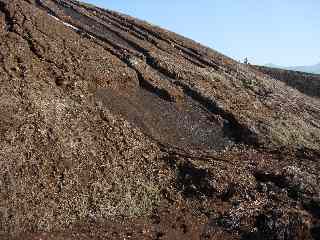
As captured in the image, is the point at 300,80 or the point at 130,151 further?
the point at 300,80

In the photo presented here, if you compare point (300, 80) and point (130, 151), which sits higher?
point (300, 80)

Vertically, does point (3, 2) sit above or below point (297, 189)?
above

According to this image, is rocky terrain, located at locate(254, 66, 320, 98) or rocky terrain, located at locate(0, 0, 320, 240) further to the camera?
rocky terrain, located at locate(254, 66, 320, 98)

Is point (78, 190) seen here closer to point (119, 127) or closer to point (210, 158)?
point (119, 127)

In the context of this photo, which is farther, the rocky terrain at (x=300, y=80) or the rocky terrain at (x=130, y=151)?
the rocky terrain at (x=300, y=80)

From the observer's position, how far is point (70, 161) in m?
27.9

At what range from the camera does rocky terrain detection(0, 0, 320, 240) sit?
84.5ft

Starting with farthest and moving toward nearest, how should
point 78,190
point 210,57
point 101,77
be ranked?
point 210,57 → point 101,77 → point 78,190

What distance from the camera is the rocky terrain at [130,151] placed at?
2577 cm

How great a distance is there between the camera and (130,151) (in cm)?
3125

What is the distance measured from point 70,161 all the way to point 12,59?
1063 centimetres

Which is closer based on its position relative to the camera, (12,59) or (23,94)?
(23,94)

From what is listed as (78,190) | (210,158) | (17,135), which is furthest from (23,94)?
(210,158)

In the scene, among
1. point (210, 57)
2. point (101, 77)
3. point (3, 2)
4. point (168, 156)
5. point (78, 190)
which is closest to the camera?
point (78, 190)
